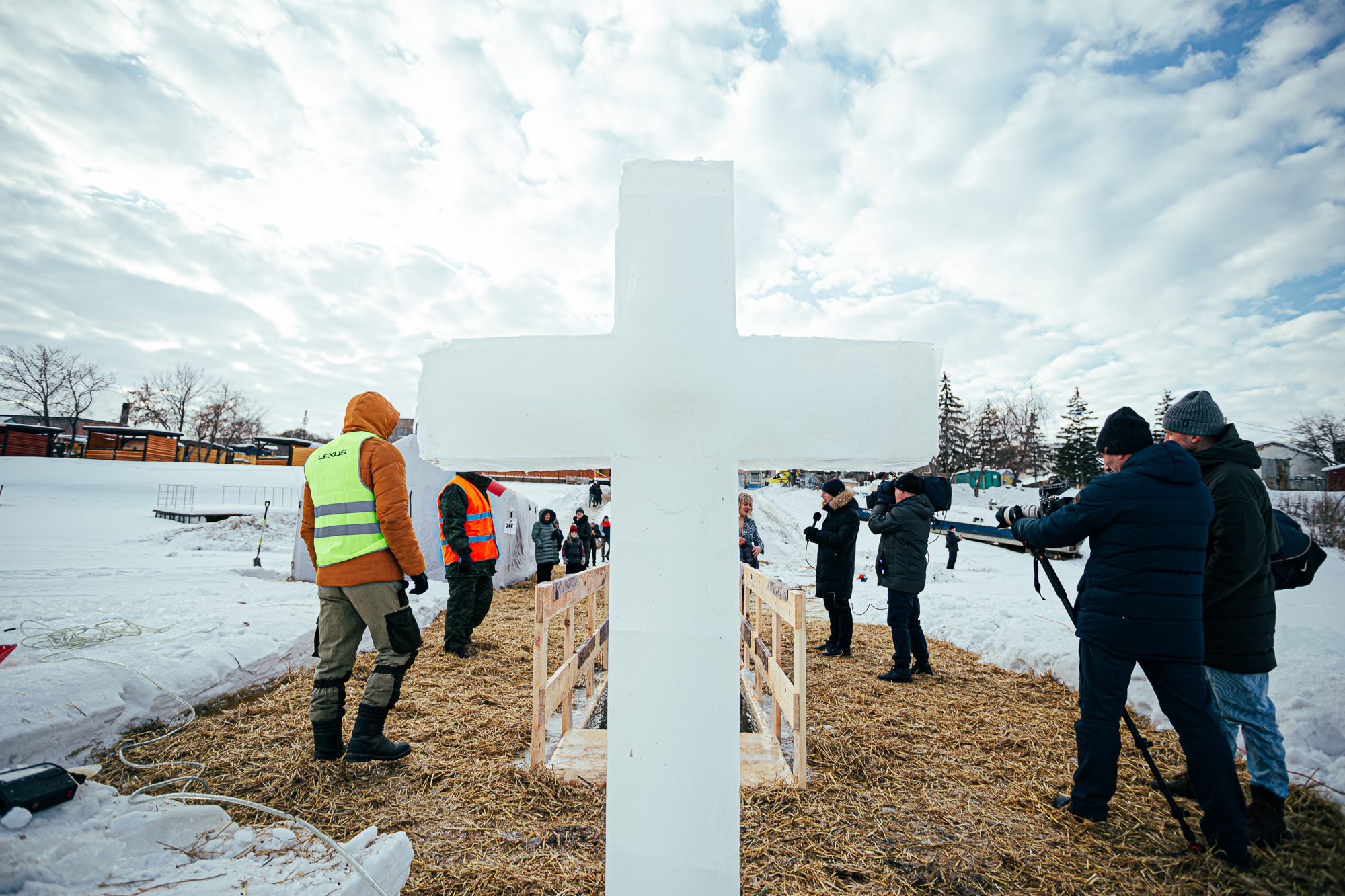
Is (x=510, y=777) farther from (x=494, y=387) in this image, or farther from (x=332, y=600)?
(x=494, y=387)

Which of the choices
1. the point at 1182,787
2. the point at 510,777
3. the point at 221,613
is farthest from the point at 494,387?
the point at 221,613

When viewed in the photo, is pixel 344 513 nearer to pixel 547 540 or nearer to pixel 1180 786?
pixel 1180 786

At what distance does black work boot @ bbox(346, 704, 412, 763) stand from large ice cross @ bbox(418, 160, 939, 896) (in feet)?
8.21

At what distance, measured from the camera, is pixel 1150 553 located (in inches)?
99.2

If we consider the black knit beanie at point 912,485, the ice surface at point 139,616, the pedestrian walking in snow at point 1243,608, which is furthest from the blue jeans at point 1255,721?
the ice surface at point 139,616

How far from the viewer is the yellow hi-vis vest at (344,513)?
3.08 metres

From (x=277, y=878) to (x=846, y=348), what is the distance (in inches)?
83.5

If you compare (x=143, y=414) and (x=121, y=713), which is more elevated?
(x=143, y=414)

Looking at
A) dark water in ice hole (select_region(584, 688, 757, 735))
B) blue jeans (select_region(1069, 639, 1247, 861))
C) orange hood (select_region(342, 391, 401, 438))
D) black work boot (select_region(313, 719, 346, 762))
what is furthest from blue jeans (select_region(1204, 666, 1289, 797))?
orange hood (select_region(342, 391, 401, 438))

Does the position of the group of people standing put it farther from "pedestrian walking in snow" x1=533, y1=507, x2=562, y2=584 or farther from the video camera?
the video camera

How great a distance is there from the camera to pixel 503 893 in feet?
→ 6.56

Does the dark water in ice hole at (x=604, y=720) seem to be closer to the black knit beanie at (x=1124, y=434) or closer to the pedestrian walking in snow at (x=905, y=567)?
the pedestrian walking in snow at (x=905, y=567)

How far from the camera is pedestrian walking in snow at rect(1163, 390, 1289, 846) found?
2607 mm

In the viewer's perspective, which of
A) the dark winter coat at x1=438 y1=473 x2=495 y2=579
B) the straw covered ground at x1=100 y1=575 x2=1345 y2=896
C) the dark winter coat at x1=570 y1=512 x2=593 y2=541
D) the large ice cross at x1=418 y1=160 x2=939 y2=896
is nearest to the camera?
the large ice cross at x1=418 y1=160 x2=939 y2=896
